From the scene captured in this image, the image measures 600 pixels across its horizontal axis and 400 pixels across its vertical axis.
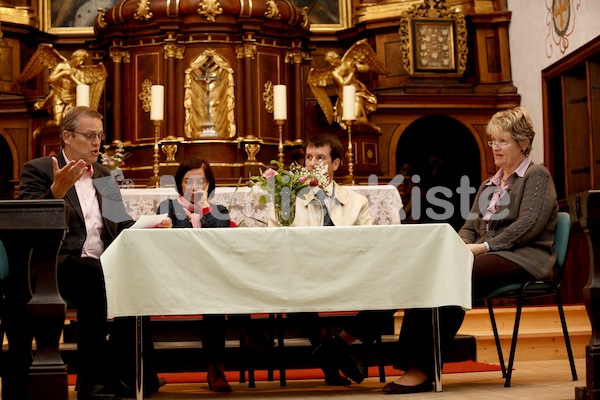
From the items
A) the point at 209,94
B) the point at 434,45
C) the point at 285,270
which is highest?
the point at 434,45

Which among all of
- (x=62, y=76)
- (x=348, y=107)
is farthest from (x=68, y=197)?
(x=62, y=76)

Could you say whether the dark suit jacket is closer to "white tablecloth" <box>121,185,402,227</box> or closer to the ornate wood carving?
"white tablecloth" <box>121,185,402,227</box>

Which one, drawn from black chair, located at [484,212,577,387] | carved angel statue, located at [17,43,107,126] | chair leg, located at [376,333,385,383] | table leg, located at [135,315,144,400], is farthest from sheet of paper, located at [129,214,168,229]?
carved angel statue, located at [17,43,107,126]

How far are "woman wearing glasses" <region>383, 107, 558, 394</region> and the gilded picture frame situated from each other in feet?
16.9

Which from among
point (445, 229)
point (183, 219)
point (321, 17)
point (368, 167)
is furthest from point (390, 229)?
point (321, 17)

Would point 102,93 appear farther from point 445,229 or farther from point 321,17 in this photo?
point 445,229

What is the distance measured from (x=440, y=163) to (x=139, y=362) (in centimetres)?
696

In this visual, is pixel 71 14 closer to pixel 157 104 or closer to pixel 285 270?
pixel 157 104

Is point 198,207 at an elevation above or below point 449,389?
above

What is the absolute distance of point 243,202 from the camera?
317 inches

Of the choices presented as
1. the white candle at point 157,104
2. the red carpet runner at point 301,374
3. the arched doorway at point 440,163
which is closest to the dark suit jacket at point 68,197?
the red carpet runner at point 301,374

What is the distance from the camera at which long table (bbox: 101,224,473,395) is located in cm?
416

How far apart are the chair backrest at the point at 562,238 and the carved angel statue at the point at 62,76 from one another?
5.61m

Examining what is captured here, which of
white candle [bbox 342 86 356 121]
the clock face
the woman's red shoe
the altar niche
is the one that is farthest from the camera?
the altar niche
